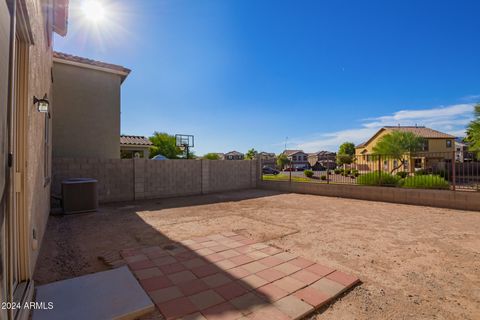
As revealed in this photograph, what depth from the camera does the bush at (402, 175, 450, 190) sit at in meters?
7.57

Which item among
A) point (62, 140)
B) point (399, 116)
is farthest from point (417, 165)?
point (399, 116)

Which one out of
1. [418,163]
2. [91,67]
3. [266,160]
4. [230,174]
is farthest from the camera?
[266,160]

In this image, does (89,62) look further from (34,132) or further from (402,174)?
(402,174)

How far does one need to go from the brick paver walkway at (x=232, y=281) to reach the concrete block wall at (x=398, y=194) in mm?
6633

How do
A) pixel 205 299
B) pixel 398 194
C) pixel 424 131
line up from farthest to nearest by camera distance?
pixel 424 131, pixel 398 194, pixel 205 299

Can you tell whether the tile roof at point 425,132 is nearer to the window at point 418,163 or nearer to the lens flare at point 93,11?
the window at point 418,163

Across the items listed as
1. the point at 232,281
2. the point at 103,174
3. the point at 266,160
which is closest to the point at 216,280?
the point at 232,281

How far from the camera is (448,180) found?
296 inches

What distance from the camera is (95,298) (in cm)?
232

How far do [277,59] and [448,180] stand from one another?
27.4 feet

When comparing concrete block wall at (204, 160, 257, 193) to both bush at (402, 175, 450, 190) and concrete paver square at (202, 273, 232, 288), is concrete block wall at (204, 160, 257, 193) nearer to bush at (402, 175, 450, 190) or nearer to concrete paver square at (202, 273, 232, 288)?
bush at (402, 175, 450, 190)

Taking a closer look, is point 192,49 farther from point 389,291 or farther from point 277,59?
point 389,291

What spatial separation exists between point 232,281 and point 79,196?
584 cm

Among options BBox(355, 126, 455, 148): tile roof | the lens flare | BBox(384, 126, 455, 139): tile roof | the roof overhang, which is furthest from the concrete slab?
BBox(384, 126, 455, 139): tile roof
